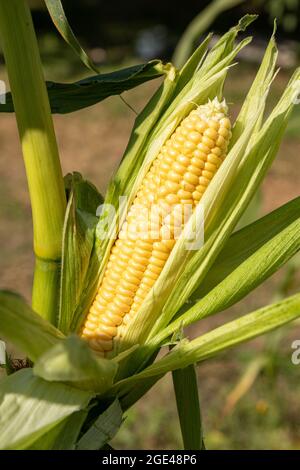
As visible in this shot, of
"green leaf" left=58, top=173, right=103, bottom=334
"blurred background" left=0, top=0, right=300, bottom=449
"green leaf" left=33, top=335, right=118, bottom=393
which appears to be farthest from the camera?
"blurred background" left=0, top=0, right=300, bottom=449

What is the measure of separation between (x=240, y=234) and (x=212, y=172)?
9 cm

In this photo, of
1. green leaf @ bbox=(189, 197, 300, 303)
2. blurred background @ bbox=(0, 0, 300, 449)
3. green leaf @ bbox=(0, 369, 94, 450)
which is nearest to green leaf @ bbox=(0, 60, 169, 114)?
green leaf @ bbox=(189, 197, 300, 303)

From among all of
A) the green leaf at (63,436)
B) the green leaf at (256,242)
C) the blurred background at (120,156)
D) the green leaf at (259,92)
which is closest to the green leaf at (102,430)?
the green leaf at (63,436)

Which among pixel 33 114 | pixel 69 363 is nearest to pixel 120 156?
Answer: pixel 33 114

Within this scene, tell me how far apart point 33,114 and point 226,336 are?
0.26 m

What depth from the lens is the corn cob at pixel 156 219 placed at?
0.74 meters

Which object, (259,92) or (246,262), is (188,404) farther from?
(259,92)

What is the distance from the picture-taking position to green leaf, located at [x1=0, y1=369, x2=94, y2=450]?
25.0 inches

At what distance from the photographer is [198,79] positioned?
2.59ft

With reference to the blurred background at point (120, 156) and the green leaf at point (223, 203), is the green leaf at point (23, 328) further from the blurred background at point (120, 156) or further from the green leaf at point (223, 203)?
the blurred background at point (120, 156)

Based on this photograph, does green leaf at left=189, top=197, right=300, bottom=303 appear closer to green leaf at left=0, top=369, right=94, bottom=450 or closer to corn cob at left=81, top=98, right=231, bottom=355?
corn cob at left=81, top=98, right=231, bottom=355

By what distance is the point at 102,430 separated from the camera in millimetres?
686

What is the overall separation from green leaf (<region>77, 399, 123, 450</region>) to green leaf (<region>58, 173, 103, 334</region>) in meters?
0.10

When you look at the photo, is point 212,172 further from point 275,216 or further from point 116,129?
point 116,129
